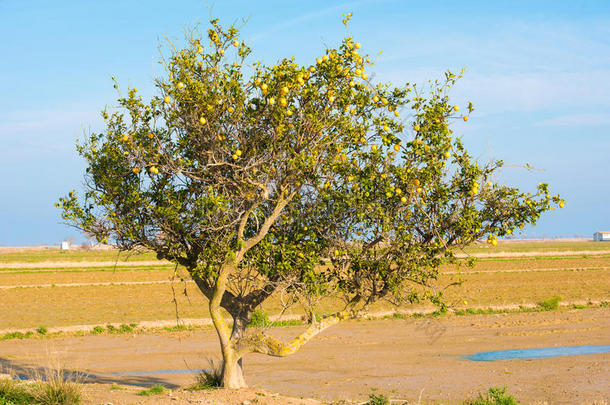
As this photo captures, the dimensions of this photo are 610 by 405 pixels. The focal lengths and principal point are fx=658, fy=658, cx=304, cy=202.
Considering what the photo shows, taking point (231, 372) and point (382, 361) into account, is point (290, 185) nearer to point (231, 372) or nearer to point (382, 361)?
point (231, 372)

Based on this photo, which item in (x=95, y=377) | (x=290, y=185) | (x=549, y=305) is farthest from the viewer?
(x=549, y=305)

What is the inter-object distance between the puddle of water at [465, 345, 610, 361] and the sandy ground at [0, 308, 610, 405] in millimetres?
531

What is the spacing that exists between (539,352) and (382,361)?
5.20m

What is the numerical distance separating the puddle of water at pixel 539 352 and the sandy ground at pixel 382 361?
53cm

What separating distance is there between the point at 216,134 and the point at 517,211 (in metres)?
5.12

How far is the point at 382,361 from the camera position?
19453 mm

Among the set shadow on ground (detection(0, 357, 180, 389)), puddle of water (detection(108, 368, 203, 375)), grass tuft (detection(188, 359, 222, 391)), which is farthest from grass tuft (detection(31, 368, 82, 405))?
puddle of water (detection(108, 368, 203, 375))

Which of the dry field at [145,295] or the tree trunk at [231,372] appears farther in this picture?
the dry field at [145,295]

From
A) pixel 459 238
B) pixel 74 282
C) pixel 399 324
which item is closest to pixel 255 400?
pixel 459 238

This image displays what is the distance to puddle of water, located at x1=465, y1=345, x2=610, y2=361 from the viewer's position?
1983 cm

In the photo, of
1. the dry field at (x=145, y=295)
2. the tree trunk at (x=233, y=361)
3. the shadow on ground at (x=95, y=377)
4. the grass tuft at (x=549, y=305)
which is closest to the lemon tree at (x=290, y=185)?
the tree trunk at (x=233, y=361)

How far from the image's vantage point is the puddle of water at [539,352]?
1983 centimetres

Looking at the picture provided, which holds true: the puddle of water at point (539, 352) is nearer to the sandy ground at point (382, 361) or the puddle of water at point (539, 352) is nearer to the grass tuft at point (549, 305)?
the sandy ground at point (382, 361)

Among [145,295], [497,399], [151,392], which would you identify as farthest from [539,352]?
[145,295]
